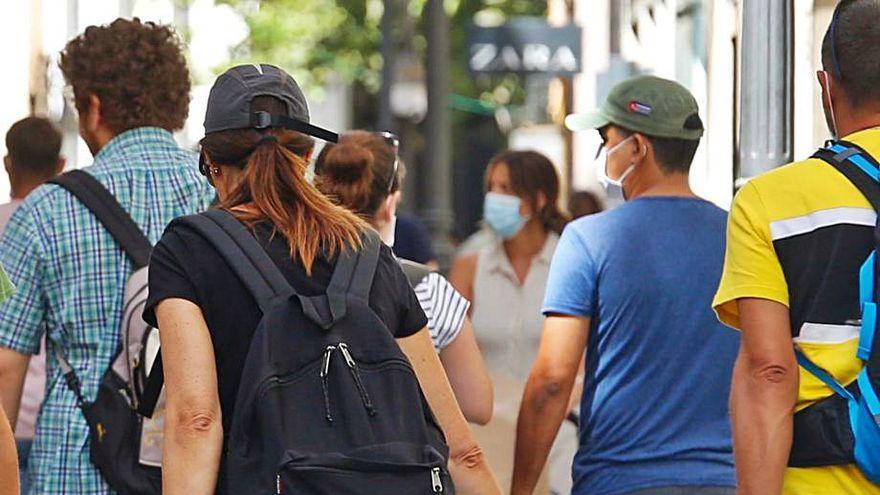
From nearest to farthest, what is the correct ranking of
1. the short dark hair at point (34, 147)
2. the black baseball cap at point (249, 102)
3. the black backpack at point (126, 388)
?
the black baseball cap at point (249, 102) → the black backpack at point (126, 388) → the short dark hair at point (34, 147)

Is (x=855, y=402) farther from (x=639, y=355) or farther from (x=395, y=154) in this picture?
(x=395, y=154)

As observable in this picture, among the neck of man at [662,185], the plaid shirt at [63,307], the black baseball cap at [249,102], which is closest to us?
the black baseball cap at [249,102]

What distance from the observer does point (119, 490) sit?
4.71 m

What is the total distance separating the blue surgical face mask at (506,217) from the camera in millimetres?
8234

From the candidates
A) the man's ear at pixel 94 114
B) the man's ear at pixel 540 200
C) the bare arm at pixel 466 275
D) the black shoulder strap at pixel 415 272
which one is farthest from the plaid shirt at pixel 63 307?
the man's ear at pixel 540 200

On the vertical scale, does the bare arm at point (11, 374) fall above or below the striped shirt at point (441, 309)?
below

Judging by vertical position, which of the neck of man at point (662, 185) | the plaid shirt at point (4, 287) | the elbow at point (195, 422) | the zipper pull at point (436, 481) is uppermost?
the neck of man at point (662, 185)

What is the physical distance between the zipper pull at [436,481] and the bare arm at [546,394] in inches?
62.3

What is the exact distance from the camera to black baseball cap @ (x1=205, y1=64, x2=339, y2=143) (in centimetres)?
387

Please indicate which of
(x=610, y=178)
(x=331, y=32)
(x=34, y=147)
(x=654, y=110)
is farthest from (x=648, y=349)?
(x=331, y=32)

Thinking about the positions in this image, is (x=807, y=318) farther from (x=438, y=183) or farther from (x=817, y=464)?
(x=438, y=183)

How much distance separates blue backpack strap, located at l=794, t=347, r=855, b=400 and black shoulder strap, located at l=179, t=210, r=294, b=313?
3.22ft

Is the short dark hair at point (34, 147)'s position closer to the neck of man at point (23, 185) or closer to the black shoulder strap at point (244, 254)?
the neck of man at point (23, 185)

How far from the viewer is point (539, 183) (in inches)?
329
